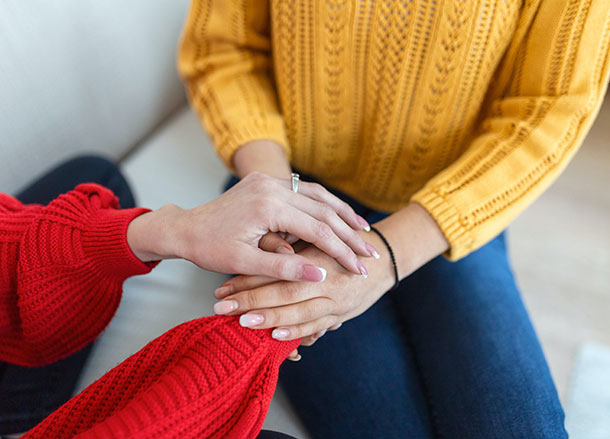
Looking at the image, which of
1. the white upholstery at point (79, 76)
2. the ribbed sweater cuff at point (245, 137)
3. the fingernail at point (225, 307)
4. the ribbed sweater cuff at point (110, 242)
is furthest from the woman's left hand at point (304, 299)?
the white upholstery at point (79, 76)

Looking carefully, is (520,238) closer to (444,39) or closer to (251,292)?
(444,39)

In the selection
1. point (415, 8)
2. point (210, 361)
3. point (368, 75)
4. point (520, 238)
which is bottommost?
point (520, 238)

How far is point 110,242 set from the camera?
540 mm

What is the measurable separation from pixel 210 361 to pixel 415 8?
52 centimetres

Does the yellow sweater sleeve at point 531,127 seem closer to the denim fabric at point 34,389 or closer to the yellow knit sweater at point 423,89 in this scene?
the yellow knit sweater at point 423,89

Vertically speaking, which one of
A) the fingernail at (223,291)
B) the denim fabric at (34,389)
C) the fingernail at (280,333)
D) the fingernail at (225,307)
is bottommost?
the denim fabric at (34,389)

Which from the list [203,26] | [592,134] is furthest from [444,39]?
[592,134]

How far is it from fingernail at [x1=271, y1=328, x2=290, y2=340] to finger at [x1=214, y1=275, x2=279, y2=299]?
59 mm

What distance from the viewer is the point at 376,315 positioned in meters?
0.71

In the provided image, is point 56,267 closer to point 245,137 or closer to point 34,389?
point 34,389

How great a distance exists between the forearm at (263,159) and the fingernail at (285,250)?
0.57 ft

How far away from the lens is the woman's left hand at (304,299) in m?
0.52

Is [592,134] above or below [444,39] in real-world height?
below

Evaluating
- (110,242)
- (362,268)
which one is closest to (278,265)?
(362,268)
